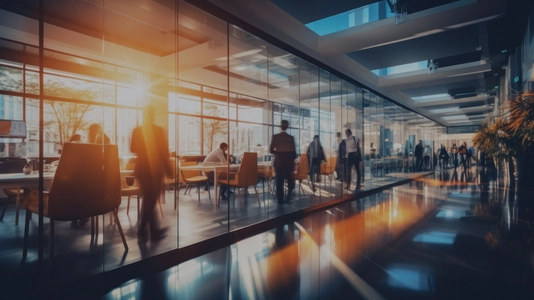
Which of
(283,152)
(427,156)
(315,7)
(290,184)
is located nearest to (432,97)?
(427,156)

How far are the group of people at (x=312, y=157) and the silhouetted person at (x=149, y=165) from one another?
2560 mm

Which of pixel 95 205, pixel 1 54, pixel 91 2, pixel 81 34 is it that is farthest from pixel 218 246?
pixel 1 54

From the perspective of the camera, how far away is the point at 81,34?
6.48 m

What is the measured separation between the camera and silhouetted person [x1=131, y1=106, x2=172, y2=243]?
345 centimetres

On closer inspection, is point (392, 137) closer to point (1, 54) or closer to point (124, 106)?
point (124, 106)

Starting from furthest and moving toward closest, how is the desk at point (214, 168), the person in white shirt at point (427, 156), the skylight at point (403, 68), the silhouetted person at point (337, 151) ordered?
the person in white shirt at point (427, 156)
the skylight at point (403, 68)
the silhouetted person at point (337, 151)
the desk at point (214, 168)

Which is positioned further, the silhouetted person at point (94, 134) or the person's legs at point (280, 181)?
the person's legs at point (280, 181)

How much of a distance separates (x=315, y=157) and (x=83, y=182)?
210 inches

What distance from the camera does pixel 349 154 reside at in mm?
8055

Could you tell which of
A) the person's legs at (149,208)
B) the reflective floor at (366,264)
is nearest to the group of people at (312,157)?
the reflective floor at (366,264)

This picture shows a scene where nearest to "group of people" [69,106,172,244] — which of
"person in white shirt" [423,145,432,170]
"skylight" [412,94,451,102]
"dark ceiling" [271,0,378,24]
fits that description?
"dark ceiling" [271,0,378,24]

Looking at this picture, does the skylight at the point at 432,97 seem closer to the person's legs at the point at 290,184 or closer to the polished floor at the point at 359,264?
the polished floor at the point at 359,264

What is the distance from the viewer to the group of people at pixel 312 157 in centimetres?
569

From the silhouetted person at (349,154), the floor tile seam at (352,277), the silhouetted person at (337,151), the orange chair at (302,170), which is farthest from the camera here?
the silhouetted person at (349,154)
